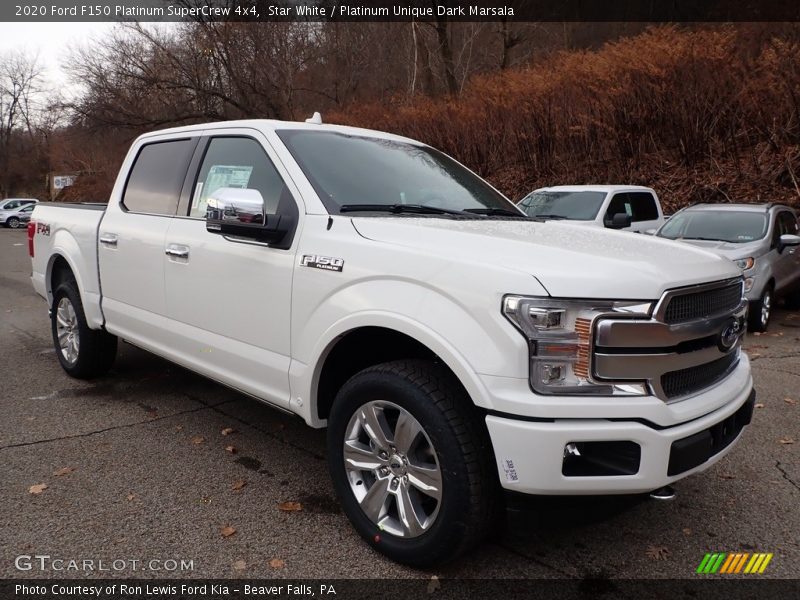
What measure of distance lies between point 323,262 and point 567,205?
8.19m

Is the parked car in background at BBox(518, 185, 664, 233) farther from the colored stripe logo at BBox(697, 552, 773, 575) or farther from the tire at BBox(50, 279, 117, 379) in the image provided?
the colored stripe logo at BBox(697, 552, 773, 575)

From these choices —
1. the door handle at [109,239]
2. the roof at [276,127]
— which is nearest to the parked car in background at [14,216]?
the door handle at [109,239]

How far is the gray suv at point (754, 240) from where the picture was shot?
8125 millimetres

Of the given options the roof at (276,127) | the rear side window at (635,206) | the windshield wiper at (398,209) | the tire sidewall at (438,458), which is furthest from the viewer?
the rear side window at (635,206)

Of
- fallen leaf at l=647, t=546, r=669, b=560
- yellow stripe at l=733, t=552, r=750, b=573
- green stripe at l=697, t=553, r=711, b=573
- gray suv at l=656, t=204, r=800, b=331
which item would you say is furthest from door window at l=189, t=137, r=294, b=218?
gray suv at l=656, t=204, r=800, b=331

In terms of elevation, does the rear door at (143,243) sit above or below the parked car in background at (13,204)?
above

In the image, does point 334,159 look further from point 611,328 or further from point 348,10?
point 348,10

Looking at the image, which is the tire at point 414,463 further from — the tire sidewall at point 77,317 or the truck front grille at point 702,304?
the tire sidewall at point 77,317

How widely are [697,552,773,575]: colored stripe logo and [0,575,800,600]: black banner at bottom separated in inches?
3.6

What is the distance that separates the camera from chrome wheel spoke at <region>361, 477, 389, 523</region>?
2.79 meters

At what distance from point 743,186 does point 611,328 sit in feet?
40.0

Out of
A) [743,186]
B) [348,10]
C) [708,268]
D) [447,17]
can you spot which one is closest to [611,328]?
[708,268]

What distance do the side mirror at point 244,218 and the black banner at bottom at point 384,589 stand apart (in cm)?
158

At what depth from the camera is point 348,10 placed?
2431cm
